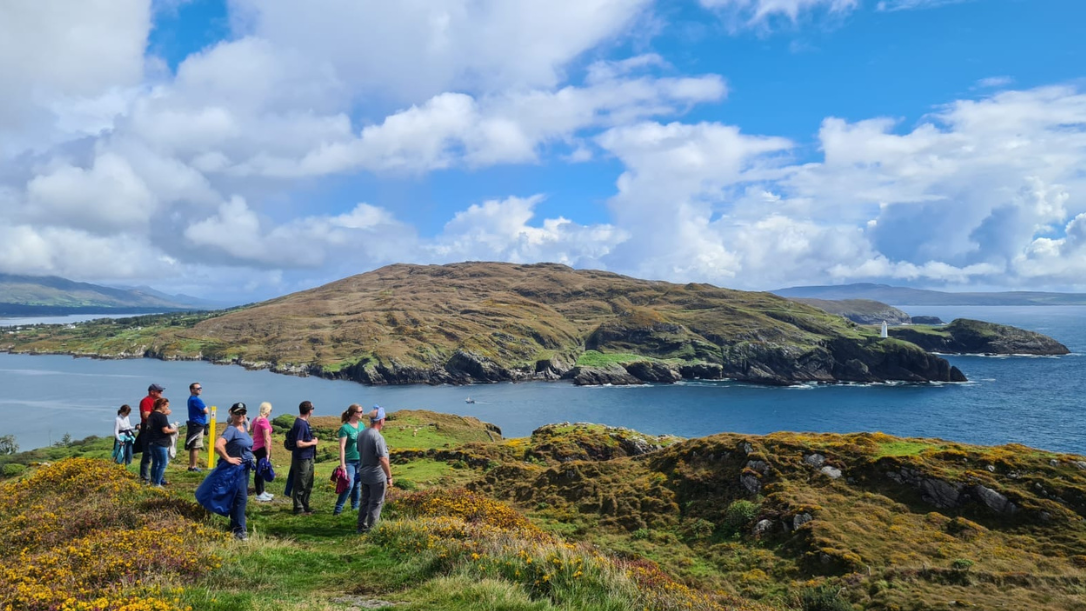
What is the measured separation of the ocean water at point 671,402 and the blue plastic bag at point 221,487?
89978 mm

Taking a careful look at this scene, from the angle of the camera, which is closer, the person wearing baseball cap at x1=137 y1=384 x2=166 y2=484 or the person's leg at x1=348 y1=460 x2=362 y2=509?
the person's leg at x1=348 y1=460 x2=362 y2=509

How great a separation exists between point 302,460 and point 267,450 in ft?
5.56

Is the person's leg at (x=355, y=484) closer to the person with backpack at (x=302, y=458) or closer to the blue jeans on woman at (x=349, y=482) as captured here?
the blue jeans on woman at (x=349, y=482)

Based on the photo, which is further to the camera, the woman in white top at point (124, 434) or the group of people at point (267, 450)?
the woman in white top at point (124, 434)

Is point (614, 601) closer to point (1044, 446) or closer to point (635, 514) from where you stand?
point (635, 514)

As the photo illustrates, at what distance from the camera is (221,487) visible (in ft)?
40.2

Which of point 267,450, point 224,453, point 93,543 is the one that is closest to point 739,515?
point 267,450

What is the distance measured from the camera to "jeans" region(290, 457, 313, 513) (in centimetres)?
1577

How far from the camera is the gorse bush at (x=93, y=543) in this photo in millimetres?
7871

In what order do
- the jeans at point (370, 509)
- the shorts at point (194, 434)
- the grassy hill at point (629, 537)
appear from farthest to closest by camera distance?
the shorts at point (194, 434)
the jeans at point (370, 509)
the grassy hill at point (629, 537)

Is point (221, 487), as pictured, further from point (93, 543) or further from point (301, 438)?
point (301, 438)

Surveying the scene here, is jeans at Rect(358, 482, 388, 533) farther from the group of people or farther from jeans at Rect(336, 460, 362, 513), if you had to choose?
jeans at Rect(336, 460, 362, 513)

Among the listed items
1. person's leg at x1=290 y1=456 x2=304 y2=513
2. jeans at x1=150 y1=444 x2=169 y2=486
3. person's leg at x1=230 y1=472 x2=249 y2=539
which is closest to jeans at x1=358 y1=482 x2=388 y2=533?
person's leg at x1=230 y1=472 x2=249 y2=539

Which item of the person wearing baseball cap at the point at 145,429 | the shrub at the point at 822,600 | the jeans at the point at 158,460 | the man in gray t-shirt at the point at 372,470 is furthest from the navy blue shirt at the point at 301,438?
the shrub at the point at 822,600
